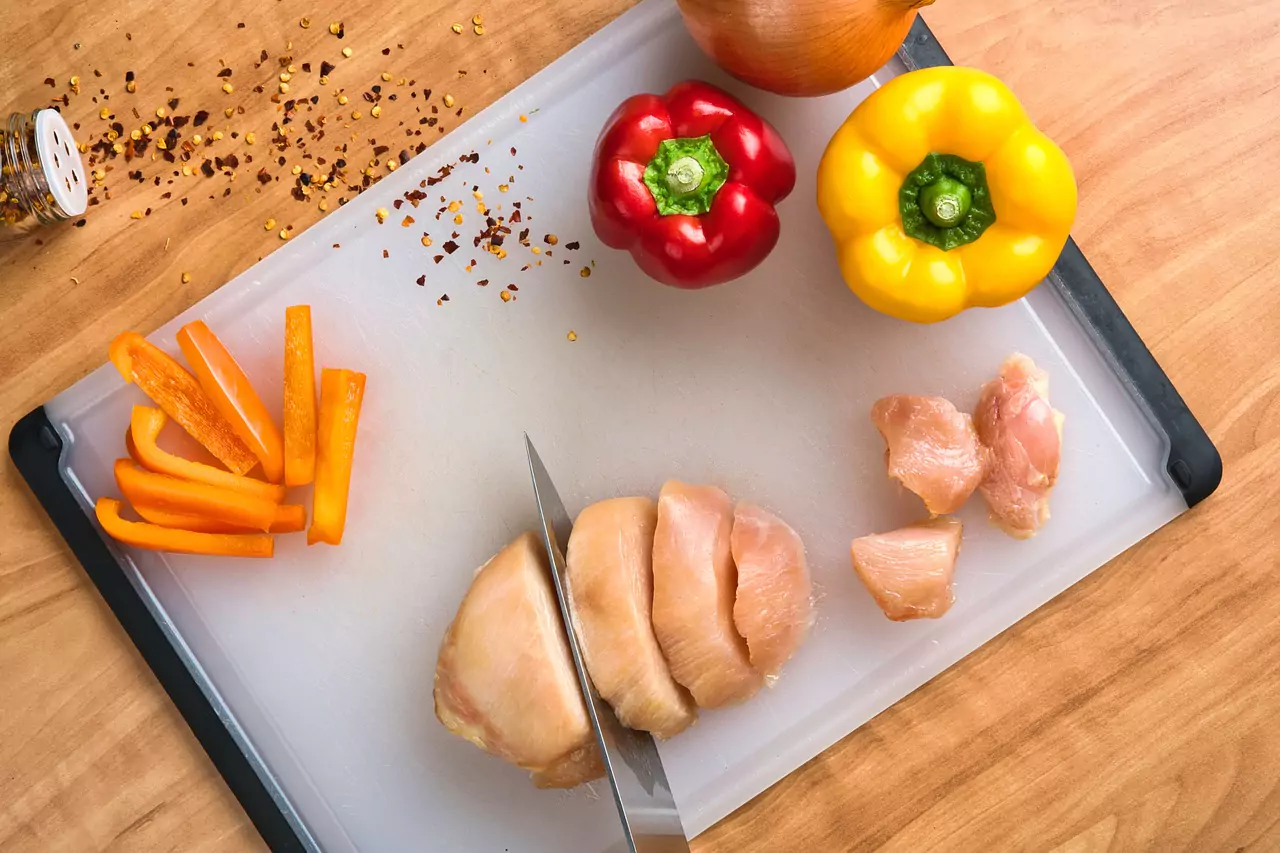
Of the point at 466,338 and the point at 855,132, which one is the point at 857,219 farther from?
the point at 466,338

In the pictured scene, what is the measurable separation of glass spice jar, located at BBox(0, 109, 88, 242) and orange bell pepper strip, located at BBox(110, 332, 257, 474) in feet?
0.70

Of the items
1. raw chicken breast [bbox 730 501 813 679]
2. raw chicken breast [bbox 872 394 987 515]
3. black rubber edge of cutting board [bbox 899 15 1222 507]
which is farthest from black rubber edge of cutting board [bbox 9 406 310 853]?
black rubber edge of cutting board [bbox 899 15 1222 507]

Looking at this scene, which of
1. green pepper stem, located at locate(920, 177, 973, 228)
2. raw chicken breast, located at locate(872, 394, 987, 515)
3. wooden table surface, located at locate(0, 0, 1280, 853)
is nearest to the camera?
green pepper stem, located at locate(920, 177, 973, 228)

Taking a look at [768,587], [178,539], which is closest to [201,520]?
[178,539]

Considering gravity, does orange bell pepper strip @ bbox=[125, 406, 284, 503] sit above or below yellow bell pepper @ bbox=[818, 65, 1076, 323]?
above

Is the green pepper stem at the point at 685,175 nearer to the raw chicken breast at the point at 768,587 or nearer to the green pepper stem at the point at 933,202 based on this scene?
the green pepper stem at the point at 933,202

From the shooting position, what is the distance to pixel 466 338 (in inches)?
62.6

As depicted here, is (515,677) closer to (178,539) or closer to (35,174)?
(178,539)

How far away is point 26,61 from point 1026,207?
152 centimetres

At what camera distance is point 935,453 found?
1.46m

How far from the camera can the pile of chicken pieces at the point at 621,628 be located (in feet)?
4.60

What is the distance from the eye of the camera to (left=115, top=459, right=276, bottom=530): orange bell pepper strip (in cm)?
150

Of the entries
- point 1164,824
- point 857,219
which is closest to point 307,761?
point 857,219

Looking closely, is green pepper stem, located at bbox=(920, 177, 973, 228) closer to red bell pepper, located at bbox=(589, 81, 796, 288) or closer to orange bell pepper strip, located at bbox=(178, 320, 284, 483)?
red bell pepper, located at bbox=(589, 81, 796, 288)
